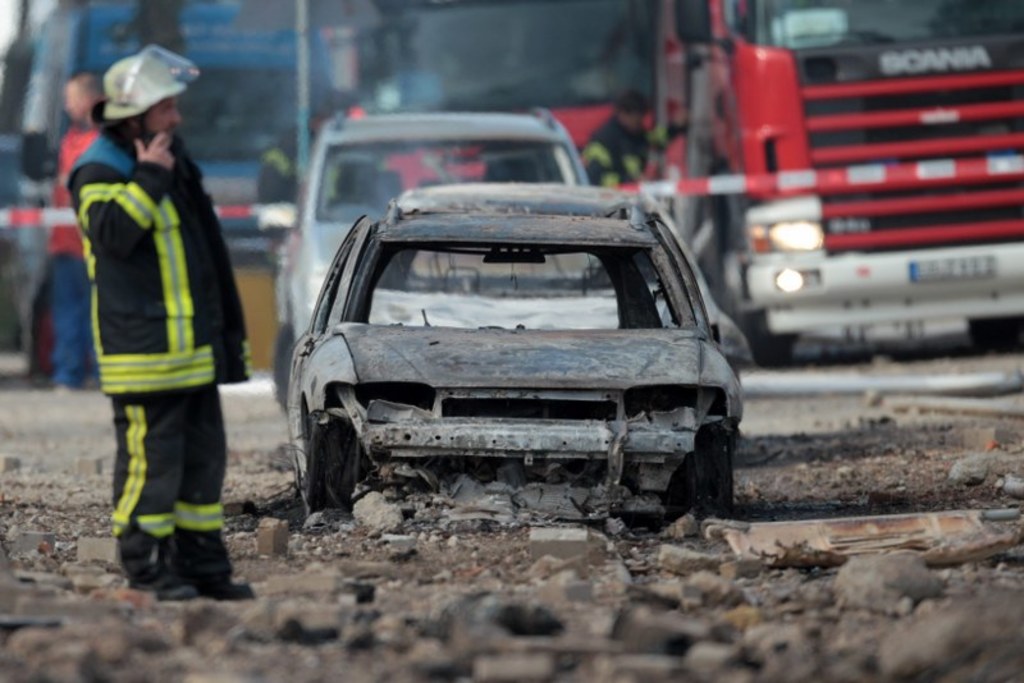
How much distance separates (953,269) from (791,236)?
3.74ft

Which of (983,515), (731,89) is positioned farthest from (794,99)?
(983,515)

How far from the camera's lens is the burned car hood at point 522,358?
337 inches

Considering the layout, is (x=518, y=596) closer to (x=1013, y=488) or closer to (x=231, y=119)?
(x=1013, y=488)

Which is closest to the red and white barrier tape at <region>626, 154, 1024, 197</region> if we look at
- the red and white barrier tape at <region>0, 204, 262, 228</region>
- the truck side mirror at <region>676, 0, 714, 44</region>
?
the truck side mirror at <region>676, 0, 714, 44</region>

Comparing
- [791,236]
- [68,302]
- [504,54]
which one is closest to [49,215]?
[68,302]

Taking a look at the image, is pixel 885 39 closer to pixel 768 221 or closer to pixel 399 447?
pixel 768 221

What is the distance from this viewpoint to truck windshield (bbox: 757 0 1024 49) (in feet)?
52.9

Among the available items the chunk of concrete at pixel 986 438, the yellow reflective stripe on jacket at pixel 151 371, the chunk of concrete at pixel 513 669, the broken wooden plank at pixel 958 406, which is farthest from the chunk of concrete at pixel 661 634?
the broken wooden plank at pixel 958 406

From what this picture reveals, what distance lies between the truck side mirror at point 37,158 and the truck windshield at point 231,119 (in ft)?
7.85

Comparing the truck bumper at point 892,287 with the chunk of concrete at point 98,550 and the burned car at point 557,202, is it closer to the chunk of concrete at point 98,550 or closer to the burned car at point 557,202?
the burned car at point 557,202

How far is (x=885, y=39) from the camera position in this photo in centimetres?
1625

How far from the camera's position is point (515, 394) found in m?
8.59

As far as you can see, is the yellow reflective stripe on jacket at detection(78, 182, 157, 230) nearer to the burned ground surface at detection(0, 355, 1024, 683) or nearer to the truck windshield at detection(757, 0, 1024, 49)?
the burned ground surface at detection(0, 355, 1024, 683)

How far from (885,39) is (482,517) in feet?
27.9
